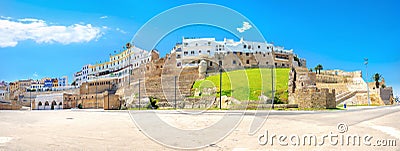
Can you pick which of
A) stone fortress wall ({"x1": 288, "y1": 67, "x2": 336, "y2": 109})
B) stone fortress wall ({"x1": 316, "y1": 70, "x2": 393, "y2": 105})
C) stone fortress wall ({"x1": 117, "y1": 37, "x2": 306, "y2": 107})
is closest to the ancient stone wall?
stone fortress wall ({"x1": 288, "y1": 67, "x2": 336, "y2": 109})

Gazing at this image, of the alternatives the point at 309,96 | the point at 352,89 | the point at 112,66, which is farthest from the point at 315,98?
the point at 112,66

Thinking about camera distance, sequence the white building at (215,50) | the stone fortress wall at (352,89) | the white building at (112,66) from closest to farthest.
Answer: the stone fortress wall at (352,89) → the white building at (215,50) → the white building at (112,66)

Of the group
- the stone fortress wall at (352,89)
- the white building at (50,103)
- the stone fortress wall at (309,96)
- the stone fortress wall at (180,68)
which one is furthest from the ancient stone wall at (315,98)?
the white building at (50,103)

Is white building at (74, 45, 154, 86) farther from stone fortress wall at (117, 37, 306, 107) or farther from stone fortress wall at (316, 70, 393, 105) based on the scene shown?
stone fortress wall at (316, 70, 393, 105)

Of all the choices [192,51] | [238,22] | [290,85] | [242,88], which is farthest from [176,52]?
[238,22]

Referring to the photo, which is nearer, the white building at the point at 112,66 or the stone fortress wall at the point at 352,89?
the stone fortress wall at the point at 352,89

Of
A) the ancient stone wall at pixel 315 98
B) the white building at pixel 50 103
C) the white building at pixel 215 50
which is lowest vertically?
the white building at pixel 50 103

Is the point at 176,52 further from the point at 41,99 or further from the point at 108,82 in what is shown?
the point at 41,99

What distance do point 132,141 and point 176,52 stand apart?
64740mm

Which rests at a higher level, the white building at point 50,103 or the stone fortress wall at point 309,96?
the stone fortress wall at point 309,96

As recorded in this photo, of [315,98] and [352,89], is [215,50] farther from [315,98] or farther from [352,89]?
[315,98]

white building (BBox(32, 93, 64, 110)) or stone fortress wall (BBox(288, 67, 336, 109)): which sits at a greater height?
stone fortress wall (BBox(288, 67, 336, 109))

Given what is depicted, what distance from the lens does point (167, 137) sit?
8469mm

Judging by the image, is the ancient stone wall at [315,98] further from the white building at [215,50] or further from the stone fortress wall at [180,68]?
the white building at [215,50]
